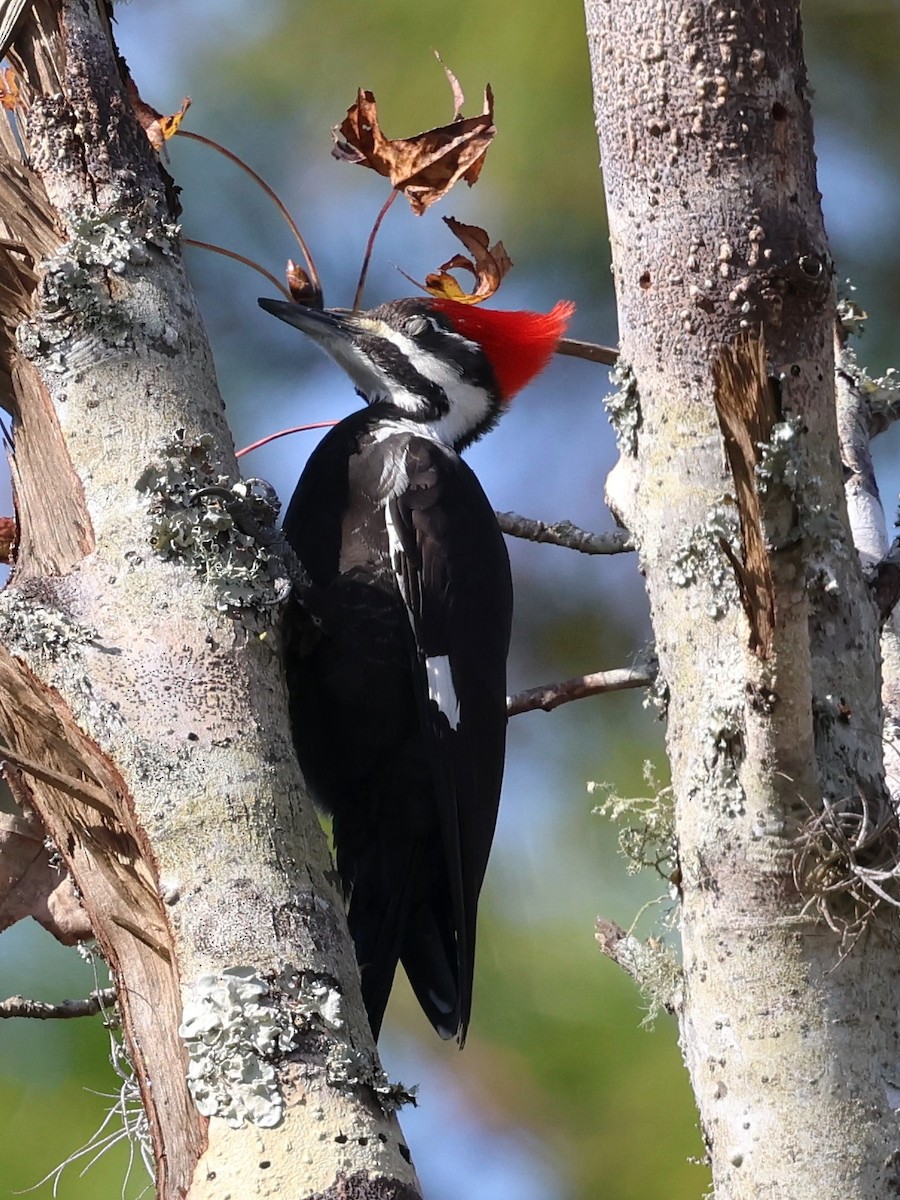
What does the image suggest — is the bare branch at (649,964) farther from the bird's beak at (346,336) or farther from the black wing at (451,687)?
the bird's beak at (346,336)

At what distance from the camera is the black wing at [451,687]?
95.3 inches

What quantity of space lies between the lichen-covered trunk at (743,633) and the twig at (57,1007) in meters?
0.80

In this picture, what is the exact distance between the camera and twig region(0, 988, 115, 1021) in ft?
6.32

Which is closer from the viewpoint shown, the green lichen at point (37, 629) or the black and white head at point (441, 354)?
the green lichen at point (37, 629)

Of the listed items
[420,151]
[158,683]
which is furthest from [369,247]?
[158,683]

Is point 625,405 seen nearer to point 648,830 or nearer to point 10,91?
point 648,830

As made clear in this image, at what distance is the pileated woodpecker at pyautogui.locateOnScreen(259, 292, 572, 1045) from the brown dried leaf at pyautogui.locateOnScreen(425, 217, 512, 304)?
0.33m

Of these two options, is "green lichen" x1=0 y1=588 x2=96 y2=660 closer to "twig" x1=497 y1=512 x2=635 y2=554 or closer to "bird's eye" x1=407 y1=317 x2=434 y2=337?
"twig" x1=497 y1=512 x2=635 y2=554

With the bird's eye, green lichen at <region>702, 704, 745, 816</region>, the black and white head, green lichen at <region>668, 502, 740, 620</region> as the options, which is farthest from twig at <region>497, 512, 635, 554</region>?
the bird's eye

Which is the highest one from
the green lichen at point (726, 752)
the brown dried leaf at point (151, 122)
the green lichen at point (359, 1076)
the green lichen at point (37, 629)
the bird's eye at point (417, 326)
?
the bird's eye at point (417, 326)

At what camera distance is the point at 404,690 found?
2.51 metres

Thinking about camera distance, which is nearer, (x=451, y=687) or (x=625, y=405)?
(x=625, y=405)

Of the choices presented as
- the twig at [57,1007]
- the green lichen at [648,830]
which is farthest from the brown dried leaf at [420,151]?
the twig at [57,1007]

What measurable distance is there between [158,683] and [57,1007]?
0.65 metres
